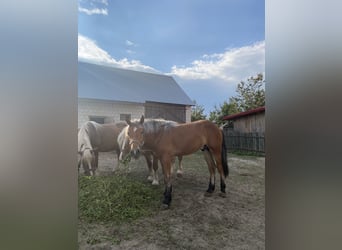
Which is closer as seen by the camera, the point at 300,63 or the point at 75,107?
the point at 300,63

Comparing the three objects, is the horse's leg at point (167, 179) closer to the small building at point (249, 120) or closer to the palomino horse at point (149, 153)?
the palomino horse at point (149, 153)

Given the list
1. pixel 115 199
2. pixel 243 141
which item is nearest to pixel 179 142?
pixel 243 141

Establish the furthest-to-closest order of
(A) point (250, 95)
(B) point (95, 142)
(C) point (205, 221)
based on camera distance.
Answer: (B) point (95, 142), (C) point (205, 221), (A) point (250, 95)

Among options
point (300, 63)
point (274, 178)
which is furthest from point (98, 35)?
point (274, 178)

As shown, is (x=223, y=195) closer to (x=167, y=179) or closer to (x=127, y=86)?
(x=167, y=179)

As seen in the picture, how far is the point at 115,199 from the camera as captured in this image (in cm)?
125

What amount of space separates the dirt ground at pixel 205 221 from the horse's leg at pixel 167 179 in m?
0.03

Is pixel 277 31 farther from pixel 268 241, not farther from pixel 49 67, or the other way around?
pixel 49 67

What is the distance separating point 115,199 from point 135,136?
379 millimetres

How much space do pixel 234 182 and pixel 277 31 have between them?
32.6 inches

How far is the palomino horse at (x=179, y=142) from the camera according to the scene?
4.32 feet

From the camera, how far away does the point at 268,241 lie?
0.84 m

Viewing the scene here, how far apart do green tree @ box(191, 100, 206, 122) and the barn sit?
25 mm

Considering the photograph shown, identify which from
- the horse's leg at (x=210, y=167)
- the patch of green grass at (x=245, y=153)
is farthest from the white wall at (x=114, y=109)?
the patch of green grass at (x=245, y=153)
